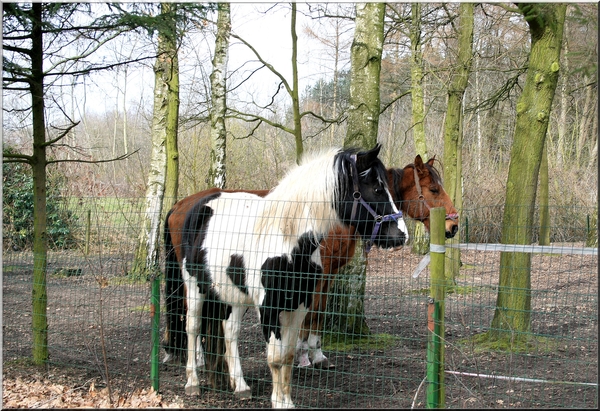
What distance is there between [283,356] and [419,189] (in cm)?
319

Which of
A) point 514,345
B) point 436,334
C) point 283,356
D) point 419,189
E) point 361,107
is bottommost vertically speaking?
point 514,345

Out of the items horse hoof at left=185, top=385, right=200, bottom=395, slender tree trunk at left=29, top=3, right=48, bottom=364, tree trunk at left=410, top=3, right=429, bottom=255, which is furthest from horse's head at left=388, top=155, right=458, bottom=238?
tree trunk at left=410, top=3, right=429, bottom=255

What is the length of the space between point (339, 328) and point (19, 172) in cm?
1142

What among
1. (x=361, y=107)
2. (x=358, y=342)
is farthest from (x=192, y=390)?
(x=361, y=107)

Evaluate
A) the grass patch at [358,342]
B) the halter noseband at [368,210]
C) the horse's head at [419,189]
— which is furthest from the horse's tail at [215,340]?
the horse's head at [419,189]

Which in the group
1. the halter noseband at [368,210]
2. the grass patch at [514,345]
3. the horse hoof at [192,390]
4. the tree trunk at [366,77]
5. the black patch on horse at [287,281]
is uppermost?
the tree trunk at [366,77]

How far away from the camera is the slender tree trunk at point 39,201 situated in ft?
18.3

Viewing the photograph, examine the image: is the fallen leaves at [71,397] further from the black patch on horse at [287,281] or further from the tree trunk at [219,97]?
the tree trunk at [219,97]

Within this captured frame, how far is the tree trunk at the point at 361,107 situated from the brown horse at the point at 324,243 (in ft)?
1.51

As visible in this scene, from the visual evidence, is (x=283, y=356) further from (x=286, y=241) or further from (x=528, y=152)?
(x=528, y=152)

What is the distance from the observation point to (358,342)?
21.7 feet

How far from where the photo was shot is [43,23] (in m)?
5.40

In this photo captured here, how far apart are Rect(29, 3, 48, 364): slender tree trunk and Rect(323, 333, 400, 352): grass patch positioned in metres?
3.23

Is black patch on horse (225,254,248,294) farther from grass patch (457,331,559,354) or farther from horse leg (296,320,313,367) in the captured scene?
grass patch (457,331,559,354)
